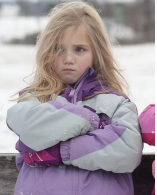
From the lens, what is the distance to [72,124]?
220cm

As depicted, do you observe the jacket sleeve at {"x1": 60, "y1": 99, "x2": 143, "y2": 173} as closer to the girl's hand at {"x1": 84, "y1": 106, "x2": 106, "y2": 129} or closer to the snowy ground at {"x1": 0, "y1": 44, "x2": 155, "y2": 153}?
the girl's hand at {"x1": 84, "y1": 106, "x2": 106, "y2": 129}

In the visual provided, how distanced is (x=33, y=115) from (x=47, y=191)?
36cm

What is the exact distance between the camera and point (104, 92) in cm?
248

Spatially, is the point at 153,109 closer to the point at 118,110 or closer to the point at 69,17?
the point at 118,110

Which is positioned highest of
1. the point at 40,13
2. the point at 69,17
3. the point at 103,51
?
the point at 69,17

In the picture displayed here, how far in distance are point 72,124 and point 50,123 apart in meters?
0.10

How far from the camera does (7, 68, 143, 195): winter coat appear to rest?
219 centimetres

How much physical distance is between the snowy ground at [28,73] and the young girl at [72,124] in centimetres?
75

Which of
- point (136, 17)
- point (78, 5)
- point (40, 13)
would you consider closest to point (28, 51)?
point (136, 17)

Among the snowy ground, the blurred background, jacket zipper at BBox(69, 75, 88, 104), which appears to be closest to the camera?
jacket zipper at BBox(69, 75, 88, 104)

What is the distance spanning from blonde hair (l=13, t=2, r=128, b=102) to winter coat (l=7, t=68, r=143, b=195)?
0.70 feet

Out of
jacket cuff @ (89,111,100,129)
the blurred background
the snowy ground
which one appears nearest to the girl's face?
the blurred background

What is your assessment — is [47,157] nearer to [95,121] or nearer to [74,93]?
[95,121]

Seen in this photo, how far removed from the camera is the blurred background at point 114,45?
20.6ft
